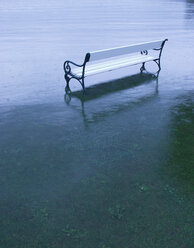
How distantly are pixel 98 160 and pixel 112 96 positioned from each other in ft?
9.65

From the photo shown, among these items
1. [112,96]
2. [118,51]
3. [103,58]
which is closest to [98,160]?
[112,96]

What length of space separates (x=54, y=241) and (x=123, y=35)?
46.0 feet

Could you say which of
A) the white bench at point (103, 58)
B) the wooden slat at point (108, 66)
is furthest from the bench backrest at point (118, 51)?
the wooden slat at point (108, 66)

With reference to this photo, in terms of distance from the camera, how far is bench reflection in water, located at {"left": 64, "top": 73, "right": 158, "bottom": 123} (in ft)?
20.4

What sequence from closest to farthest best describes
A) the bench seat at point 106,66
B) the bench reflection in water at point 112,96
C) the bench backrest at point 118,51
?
the bench reflection in water at point 112,96, the bench backrest at point 118,51, the bench seat at point 106,66

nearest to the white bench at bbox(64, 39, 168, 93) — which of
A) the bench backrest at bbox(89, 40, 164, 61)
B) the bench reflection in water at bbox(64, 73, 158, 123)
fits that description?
the bench backrest at bbox(89, 40, 164, 61)

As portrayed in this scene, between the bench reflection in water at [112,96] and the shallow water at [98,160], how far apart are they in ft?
0.08

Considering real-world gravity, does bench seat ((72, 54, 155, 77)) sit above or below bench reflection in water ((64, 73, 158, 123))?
above

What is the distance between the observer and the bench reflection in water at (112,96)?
20.4 feet

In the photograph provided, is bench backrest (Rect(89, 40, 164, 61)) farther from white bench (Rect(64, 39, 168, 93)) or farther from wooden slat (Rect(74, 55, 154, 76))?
wooden slat (Rect(74, 55, 154, 76))

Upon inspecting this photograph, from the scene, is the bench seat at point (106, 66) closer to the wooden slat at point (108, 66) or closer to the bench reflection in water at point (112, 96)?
the wooden slat at point (108, 66)

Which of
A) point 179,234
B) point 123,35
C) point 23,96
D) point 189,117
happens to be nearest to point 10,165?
point 179,234

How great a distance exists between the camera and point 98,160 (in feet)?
14.4

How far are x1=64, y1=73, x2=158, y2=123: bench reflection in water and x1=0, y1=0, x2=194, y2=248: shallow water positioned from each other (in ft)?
0.08
